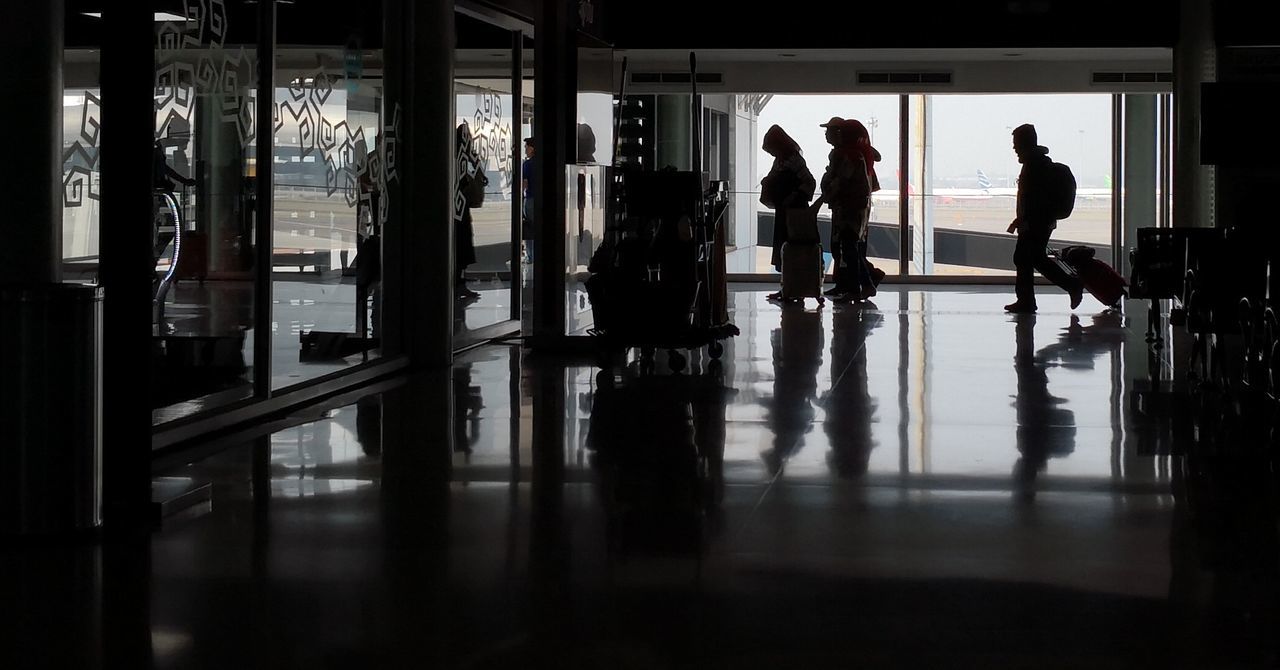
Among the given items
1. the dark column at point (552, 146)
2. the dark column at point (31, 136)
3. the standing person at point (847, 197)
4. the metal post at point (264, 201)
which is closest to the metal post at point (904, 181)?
the standing person at point (847, 197)

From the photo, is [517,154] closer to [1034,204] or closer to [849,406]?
[849,406]

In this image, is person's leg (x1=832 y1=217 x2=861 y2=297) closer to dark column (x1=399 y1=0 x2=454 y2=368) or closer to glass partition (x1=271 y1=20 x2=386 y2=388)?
dark column (x1=399 y1=0 x2=454 y2=368)

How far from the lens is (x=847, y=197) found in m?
14.0

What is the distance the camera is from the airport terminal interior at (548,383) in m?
3.35

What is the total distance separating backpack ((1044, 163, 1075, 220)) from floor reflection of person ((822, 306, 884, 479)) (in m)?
2.64

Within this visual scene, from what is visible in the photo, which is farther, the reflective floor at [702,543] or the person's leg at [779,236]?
the person's leg at [779,236]

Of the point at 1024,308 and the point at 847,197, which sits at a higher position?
the point at 847,197

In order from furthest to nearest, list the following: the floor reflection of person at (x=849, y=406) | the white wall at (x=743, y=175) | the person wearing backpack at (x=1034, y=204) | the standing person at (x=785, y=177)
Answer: the white wall at (x=743, y=175) → the standing person at (x=785, y=177) → the person wearing backpack at (x=1034, y=204) → the floor reflection of person at (x=849, y=406)

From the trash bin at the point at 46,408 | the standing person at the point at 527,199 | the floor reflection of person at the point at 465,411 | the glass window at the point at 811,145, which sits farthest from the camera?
the glass window at the point at 811,145

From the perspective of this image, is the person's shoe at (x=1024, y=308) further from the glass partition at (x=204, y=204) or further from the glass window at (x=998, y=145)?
the glass partition at (x=204, y=204)

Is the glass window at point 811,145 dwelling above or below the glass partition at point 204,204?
above

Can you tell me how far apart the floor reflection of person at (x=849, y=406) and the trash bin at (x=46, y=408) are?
2.34m

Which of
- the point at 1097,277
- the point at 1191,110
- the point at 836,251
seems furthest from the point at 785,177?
the point at 1191,110

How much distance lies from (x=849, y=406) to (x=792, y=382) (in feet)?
3.19
